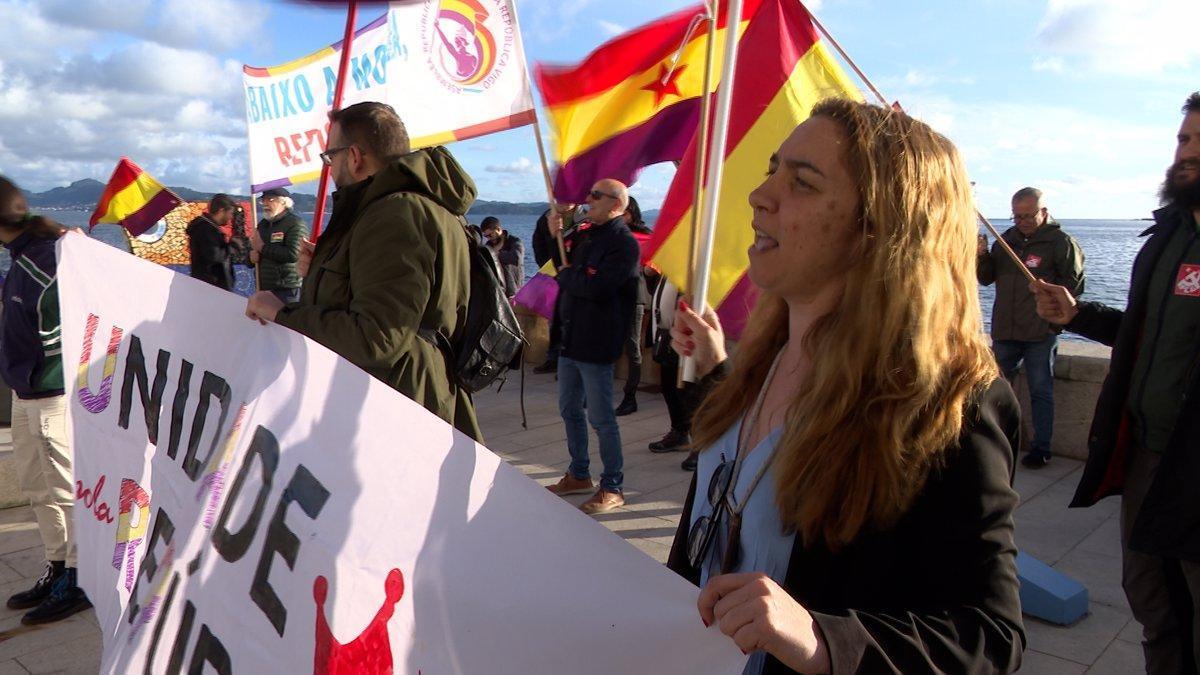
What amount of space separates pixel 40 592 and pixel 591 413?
2.91 m

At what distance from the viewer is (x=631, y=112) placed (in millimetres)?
3852

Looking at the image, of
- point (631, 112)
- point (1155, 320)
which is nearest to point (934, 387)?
point (1155, 320)

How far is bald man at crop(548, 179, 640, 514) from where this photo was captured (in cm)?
517

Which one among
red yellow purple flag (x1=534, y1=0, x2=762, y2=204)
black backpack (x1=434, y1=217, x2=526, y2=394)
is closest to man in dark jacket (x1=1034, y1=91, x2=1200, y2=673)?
red yellow purple flag (x1=534, y1=0, x2=762, y2=204)

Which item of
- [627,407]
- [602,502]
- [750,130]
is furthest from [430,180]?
[627,407]

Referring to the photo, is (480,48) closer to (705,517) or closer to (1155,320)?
(1155,320)

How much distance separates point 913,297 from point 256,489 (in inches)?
54.7

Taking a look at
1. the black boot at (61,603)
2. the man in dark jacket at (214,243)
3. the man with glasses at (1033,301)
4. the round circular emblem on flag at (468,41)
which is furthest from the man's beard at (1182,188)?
the man in dark jacket at (214,243)

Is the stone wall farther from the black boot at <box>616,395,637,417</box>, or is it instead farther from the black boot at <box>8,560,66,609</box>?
the black boot at <box>8,560,66,609</box>

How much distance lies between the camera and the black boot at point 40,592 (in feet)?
12.7

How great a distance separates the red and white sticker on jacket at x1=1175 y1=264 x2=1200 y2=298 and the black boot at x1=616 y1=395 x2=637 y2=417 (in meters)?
5.76

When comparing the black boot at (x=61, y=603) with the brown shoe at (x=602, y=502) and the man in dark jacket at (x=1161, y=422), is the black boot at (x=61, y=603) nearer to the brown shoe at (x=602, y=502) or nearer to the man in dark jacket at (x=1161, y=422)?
the brown shoe at (x=602, y=502)

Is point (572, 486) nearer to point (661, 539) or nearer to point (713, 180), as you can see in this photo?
point (661, 539)

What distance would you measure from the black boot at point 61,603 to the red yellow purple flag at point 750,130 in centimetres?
295
